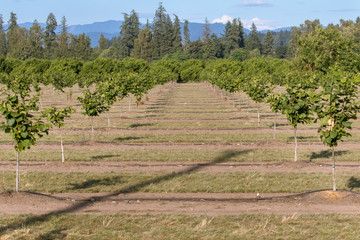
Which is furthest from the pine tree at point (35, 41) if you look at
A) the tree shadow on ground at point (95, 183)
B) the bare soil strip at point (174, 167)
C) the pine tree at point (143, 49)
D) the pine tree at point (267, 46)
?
the tree shadow on ground at point (95, 183)

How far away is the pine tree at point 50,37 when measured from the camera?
13227 centimetres

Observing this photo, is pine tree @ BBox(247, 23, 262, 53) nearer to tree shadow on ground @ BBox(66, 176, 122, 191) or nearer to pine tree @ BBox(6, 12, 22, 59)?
pine tree @ BBox(6, 12, 22, 59)

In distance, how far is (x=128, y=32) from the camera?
15288cm

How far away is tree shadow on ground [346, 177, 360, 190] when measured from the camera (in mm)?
13758

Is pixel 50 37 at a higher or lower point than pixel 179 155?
higher

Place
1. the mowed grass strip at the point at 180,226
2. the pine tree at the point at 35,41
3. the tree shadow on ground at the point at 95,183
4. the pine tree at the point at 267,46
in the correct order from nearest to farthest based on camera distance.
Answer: the mowed grass strip at the point at 180,226 < the tree shadow on ground at the point at 95,183 < the pine tree at the point at 35,41 < the pine tree at the point at 267,46

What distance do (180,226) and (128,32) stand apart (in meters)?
147

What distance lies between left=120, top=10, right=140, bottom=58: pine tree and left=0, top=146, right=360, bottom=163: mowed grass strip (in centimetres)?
12837

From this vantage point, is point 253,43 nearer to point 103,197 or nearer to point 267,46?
point 267,46

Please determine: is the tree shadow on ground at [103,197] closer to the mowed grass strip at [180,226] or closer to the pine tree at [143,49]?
the mowed grass strip at [180,226]

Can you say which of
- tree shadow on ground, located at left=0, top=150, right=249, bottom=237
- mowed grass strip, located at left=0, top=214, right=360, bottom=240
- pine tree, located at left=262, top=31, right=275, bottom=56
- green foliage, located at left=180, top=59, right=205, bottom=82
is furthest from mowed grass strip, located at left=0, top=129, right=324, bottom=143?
pine tree, located at left=262, top=31, right=275, bottom=56

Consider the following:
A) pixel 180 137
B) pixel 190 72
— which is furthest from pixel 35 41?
pixel 180 137

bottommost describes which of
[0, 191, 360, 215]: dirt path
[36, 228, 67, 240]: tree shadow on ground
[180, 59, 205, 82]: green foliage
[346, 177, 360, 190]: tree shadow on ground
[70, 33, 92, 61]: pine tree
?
[36, 228, 67, 240]: tree shadow on ground

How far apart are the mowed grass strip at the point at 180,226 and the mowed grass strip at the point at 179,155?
6.69 meters
